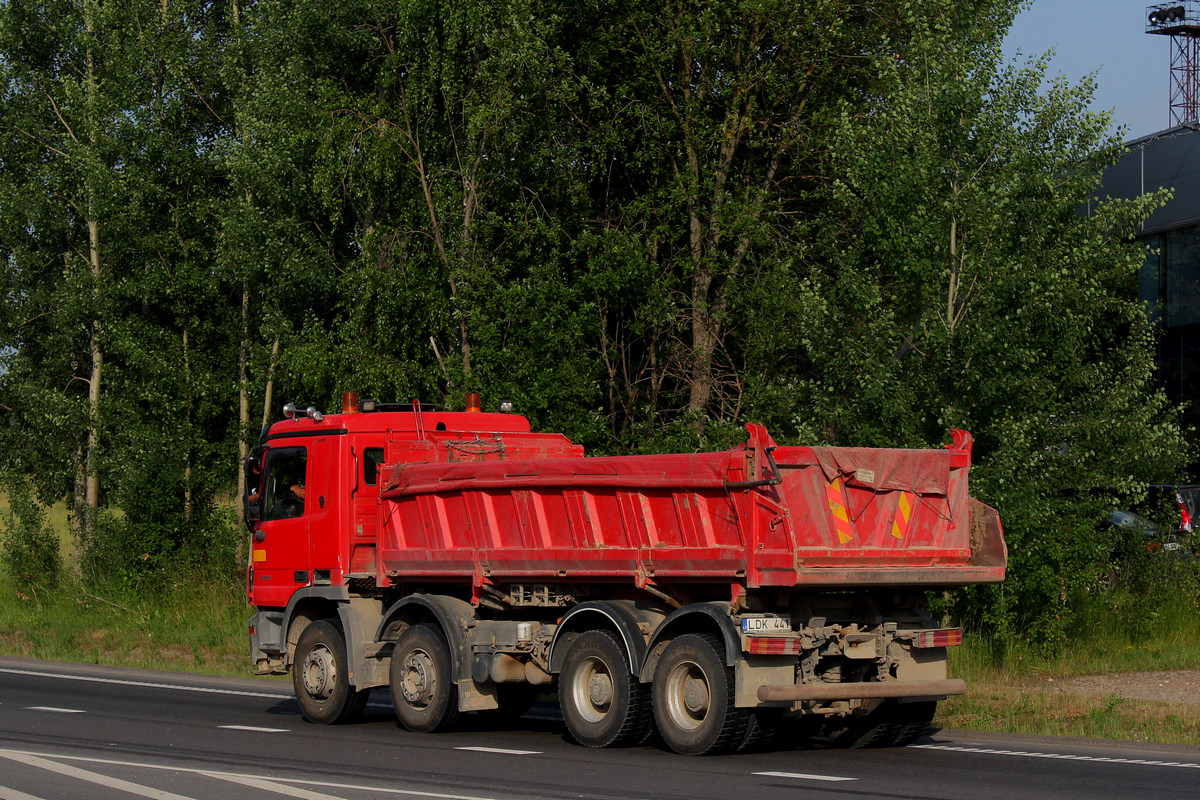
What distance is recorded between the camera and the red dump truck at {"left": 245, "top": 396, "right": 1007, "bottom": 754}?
1086 cm

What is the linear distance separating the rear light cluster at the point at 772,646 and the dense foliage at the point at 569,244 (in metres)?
7.54

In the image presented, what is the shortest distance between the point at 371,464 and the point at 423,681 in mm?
2357

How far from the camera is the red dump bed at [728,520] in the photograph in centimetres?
1073

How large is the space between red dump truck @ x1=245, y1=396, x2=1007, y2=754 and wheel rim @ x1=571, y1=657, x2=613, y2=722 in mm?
19

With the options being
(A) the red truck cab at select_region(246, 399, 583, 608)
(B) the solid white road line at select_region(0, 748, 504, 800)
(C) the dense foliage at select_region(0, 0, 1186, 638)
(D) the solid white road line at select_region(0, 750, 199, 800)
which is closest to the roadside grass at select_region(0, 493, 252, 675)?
(C) the dense foliage at select_region(0, 0, 1186, 638)

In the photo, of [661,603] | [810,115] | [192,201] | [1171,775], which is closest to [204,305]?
[192,201]

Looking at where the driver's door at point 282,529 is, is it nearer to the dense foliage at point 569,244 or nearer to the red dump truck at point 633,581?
the red dump truck at point 633,581

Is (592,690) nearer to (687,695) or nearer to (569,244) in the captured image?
(687,695)

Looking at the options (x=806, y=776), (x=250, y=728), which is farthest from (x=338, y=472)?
(x=806, y=776)

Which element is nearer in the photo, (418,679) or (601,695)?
(601,695)

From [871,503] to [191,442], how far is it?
74.5 feet

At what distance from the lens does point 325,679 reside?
14344 millimetres

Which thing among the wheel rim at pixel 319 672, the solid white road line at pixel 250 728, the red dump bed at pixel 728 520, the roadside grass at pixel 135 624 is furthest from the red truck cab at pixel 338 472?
the roadside grass at pixel 135 624

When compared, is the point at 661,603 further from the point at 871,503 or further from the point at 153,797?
the point at 153,797
